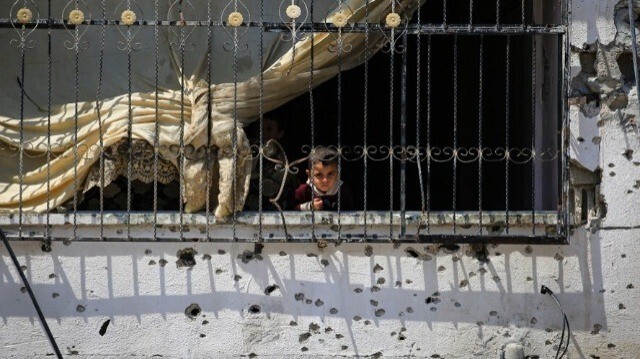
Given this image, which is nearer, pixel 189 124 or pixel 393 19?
pixel 393 19

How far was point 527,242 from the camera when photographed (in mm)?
5906

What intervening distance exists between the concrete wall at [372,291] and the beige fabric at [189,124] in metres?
0.30

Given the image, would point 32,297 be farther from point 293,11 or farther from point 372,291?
point 293,11

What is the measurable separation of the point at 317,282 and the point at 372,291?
0.28 metres

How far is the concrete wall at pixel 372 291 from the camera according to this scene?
5949 millimetres

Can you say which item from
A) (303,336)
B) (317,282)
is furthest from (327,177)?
(303,336)

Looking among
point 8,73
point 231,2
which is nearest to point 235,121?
point 231,2

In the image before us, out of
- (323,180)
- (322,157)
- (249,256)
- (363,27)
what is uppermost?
(363,27)

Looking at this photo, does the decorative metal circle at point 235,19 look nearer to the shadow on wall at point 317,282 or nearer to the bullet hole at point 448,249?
the shadow on wall at point 317,282

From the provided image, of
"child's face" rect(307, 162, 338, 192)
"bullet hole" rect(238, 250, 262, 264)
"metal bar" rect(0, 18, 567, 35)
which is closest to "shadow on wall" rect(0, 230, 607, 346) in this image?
"bullet hole" rect(238, 250, 262, 264)

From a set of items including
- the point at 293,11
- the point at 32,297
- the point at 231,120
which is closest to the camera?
the point at 32,297

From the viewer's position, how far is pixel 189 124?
6066 millimetres

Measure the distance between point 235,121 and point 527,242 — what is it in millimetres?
1592

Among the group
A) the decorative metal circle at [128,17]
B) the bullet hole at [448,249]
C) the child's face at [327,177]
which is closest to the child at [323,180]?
the child's face at [327,177]
